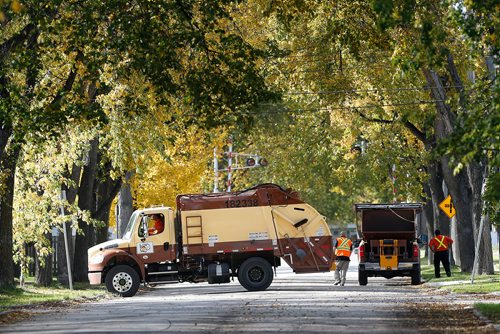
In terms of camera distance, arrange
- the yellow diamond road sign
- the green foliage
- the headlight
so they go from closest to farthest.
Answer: the headlight → the green foliage → the yellow diamond road sign

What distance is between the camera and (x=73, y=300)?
31.8 m

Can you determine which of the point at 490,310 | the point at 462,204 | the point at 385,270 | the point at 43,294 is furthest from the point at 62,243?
the point at 490,310

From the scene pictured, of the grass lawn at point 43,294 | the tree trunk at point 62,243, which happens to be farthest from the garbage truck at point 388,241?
the tree trunk at point 62,243

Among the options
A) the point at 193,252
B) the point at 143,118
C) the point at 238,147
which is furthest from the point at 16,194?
the point at 238,147

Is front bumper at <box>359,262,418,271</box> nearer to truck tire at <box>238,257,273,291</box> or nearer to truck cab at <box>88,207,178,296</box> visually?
truck tire at <box>238,257,273,291</box>

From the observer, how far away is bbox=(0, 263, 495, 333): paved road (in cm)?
1997

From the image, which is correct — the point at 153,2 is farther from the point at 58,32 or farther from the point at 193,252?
the point at 193,252

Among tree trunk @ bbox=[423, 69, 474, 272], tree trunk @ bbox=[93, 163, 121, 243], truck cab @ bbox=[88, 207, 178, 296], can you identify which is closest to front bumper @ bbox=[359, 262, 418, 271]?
tree trunk @ bbox=[423, 69, 474, 272]

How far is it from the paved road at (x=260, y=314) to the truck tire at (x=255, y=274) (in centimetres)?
162

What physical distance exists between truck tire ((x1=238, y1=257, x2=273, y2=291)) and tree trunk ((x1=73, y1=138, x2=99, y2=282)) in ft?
23.6

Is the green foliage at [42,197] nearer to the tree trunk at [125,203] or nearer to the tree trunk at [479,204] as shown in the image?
the tree trunk at [125,203]

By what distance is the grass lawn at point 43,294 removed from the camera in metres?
30.4

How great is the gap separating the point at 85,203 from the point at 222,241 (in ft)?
25.1

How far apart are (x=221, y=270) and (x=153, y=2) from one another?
1252 centimetres
